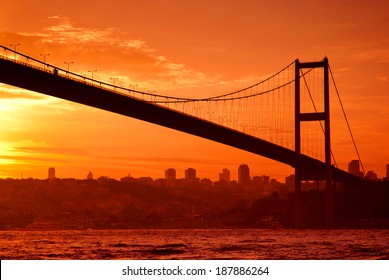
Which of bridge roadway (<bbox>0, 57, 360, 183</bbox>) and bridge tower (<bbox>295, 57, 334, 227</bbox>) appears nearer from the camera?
bridge roadway (<bbox>0, 57, 360, 183</bbox>)

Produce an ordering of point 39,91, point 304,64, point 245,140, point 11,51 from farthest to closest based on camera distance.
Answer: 1. point 304,64
2. point 245,140
3. point 39,91
4. point 11,51

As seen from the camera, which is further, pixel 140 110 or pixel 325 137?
pixel 325 137

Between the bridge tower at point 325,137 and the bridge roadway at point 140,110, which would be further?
the bridge tower at point 325,137

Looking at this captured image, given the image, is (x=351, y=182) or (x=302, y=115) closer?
(x=302, y=115)
